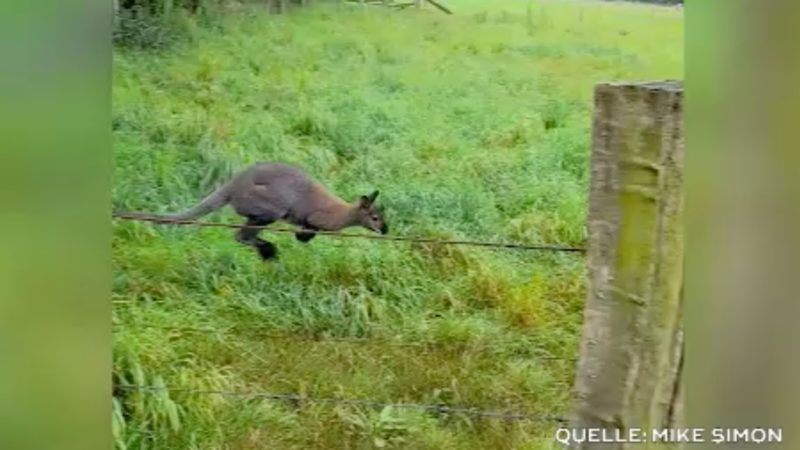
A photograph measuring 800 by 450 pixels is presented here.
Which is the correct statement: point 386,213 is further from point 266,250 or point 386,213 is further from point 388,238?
point 266,250

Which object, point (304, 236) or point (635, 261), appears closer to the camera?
point (635, 261)

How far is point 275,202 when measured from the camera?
5.45 feet

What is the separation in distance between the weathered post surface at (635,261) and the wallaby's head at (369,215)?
1.17 ft

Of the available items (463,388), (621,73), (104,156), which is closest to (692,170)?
(621,73)

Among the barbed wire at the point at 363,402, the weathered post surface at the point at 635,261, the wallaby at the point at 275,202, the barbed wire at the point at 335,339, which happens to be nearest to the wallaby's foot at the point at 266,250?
the wallaby at the point at 275,202

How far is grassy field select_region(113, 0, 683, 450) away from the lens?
5.35ft

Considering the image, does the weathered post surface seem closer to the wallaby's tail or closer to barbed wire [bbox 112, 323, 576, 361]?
barbed wire [bbox 112, 323, 576, 361]

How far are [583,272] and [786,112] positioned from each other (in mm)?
401

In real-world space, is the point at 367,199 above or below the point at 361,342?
above

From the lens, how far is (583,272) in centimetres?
162

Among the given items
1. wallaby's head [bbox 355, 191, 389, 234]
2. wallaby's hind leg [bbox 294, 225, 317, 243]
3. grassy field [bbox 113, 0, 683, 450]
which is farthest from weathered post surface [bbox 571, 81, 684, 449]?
wallaby's hind leg [bbox 294, 225, 317, 243]

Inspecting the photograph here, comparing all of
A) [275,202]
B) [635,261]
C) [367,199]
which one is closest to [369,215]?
[367,199]

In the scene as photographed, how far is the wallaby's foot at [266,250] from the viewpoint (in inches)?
65.7

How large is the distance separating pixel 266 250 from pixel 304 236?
0.23ft
